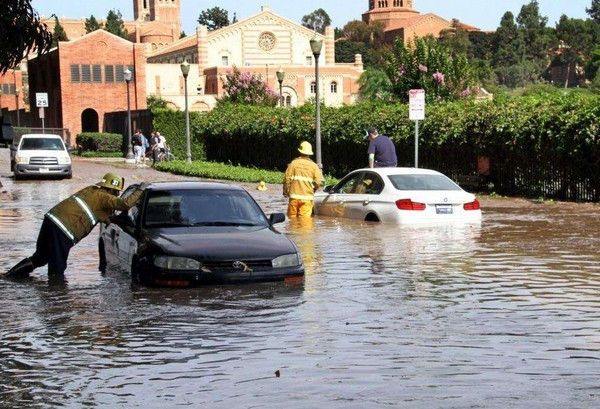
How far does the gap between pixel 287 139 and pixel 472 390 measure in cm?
3610

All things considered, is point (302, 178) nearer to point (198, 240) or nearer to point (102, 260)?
point (102, 260)

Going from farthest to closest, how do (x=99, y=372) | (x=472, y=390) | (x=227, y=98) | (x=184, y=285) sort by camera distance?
(x=227, y=98)
(x=184, y=285)
(x=99, y=372)
(x=472, y=390)

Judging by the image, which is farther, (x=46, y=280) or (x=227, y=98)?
(x=227, y=98)

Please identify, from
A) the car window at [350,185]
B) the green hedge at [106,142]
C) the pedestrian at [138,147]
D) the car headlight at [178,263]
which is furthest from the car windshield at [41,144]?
the car headlight at [178,263]

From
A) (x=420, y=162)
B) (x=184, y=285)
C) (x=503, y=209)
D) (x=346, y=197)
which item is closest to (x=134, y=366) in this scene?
(x=184, y=285)

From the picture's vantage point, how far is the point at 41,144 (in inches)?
1598

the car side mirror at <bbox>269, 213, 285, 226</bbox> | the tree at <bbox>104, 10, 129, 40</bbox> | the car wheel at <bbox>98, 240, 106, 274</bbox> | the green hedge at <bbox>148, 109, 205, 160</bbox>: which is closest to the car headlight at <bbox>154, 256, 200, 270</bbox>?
the car side mirror at <bbox>269, 213, 285, 226</bbox>

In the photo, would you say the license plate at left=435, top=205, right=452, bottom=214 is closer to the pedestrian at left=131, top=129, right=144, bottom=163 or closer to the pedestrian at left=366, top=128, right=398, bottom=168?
the pedestrian at left=366, top=128, right=398, bottom=168

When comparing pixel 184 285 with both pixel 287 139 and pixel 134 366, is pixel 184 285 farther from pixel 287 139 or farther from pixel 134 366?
pixel 287 139

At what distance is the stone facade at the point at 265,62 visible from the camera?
12238cm

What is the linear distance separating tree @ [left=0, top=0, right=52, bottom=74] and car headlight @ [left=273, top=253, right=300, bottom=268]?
12.4ft

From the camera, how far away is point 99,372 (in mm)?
8680

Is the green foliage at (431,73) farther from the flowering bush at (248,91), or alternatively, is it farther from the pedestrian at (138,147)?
the flowering bush at (248,91)

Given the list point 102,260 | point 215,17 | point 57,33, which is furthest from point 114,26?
point 102,260
